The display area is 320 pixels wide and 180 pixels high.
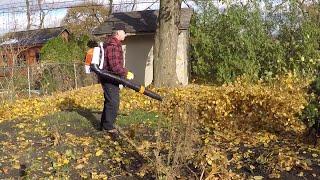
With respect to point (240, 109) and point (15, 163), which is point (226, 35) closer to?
point (240, 109)

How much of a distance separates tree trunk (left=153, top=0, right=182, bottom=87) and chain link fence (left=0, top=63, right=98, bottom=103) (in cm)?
420

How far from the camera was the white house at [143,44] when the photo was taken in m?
19.1

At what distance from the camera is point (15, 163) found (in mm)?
6094

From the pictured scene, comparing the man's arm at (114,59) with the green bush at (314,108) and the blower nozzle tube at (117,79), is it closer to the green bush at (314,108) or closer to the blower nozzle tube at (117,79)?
the blower nozzle tube at (117,79)

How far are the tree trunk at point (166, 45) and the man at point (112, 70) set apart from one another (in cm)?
771

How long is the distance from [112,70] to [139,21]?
13655 millimetres

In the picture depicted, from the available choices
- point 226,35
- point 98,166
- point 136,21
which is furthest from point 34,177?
point 136,21

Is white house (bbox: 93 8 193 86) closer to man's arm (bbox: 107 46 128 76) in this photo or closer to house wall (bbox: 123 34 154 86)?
house wall (bbox: 123 34 154 86)

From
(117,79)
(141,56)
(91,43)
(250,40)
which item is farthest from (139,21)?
(117,79)

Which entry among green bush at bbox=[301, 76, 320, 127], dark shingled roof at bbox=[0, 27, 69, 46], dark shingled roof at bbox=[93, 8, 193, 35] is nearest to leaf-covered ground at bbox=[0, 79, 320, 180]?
green bush at bbox=[301, 76, 320, 127]

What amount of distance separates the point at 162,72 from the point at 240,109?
7806mm

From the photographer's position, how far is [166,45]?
49.3 ft

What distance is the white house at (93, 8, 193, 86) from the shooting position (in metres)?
19.1

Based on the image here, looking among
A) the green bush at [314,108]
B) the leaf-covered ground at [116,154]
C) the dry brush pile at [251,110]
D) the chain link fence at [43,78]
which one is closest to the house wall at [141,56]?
the chain link fence at [43,78]
